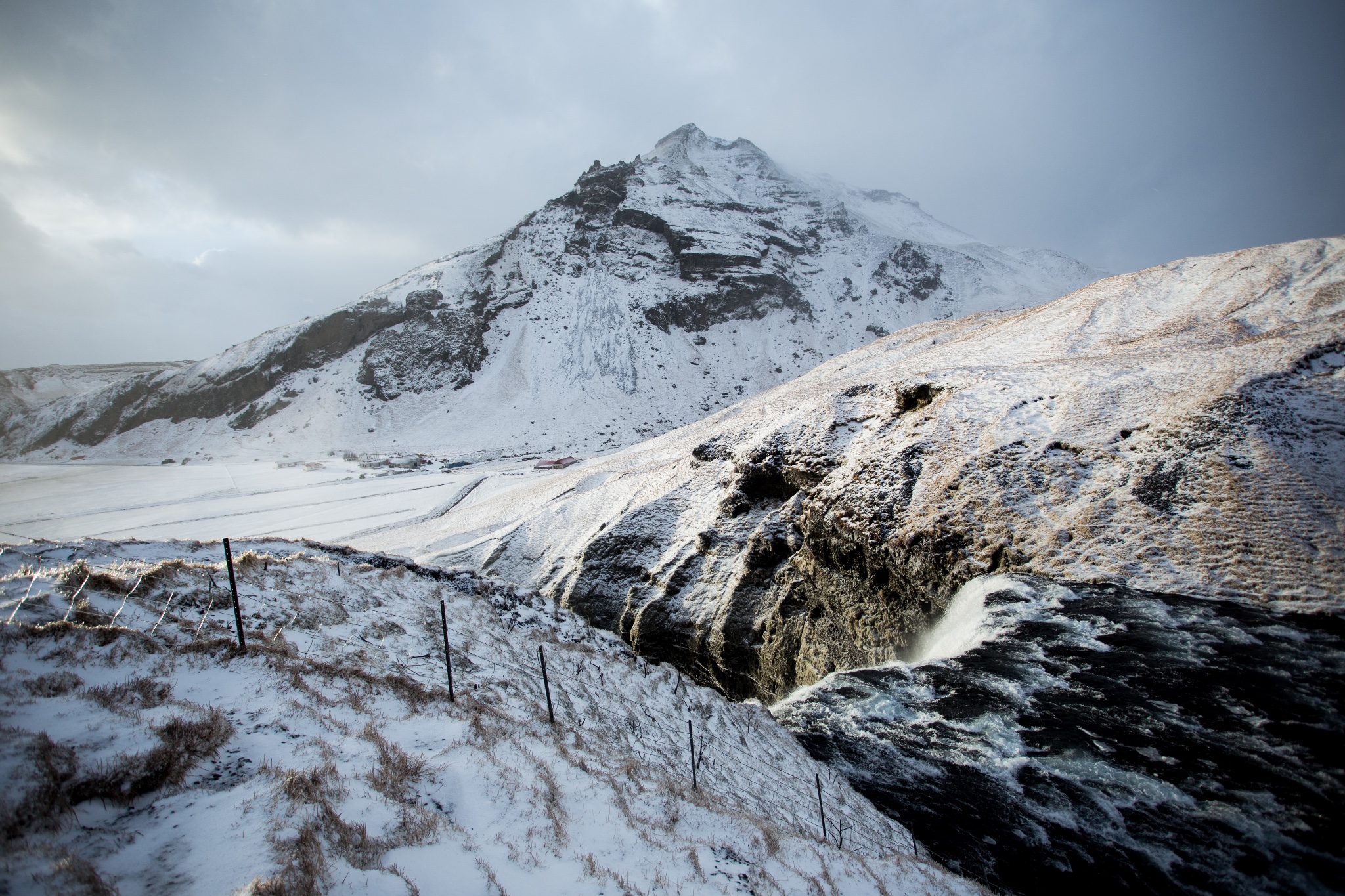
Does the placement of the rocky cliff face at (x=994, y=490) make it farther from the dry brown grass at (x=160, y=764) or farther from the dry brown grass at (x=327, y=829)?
the dry brown grass at (x=160, y=764)

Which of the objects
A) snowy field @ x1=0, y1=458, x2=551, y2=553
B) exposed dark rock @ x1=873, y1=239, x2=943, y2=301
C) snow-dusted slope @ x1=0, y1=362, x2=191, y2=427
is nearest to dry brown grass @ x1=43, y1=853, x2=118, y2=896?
snowy field @ x1=0, y1=458, x2=551, y2=553

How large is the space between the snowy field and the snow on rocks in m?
10.1

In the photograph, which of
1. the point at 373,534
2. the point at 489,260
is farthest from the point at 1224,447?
the point at 489,260

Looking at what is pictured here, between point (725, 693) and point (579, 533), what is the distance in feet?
29.6

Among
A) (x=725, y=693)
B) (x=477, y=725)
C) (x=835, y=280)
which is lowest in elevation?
(x=725, y=693)

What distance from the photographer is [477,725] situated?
23.3ft

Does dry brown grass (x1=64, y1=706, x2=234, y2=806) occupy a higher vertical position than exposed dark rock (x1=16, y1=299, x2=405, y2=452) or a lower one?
lower

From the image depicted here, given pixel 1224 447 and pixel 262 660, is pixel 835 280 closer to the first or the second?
pixel 1224 447

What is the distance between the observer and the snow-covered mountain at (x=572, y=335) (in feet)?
208

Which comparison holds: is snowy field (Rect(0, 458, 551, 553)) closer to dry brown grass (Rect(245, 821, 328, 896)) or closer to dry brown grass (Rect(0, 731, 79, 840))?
dry brown grass (Rect(0, 731, 79, 840))

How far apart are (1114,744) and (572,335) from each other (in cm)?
7229

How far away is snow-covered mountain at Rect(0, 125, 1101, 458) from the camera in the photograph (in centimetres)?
6344

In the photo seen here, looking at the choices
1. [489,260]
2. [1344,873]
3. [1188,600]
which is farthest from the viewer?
[489,260]

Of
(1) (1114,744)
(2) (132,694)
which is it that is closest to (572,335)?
(2) (132,694)
